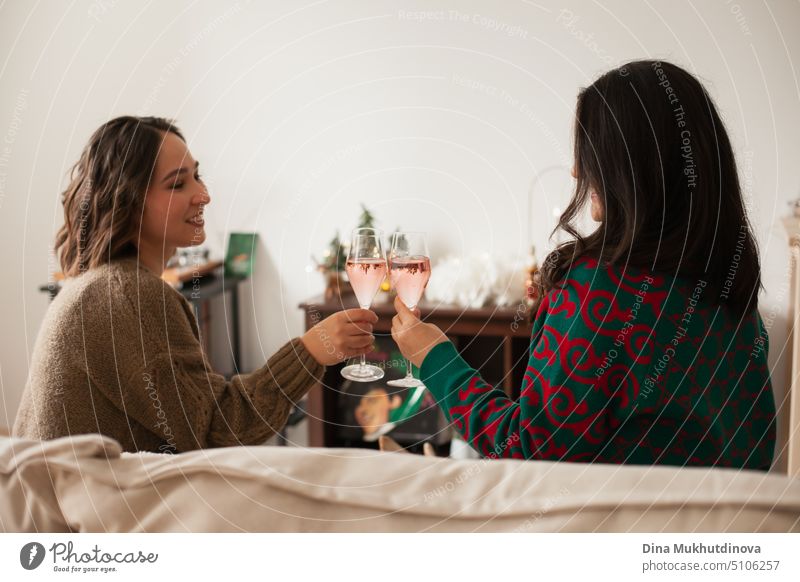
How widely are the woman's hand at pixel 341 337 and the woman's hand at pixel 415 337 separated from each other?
8 cm

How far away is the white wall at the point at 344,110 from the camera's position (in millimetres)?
2100

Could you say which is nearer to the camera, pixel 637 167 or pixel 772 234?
pixel 637 167

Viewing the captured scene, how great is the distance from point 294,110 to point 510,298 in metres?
0.99

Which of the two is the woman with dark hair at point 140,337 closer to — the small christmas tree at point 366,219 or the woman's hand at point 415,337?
the woman's hand at point 415,337

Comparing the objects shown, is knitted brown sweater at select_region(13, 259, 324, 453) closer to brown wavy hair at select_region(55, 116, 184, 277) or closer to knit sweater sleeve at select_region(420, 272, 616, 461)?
brown wavy hair at select_region(55, 116, 184, 277)

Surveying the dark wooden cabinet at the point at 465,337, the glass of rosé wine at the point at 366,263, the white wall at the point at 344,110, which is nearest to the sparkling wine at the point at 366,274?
the glass of rosé wine at the point at 366,263

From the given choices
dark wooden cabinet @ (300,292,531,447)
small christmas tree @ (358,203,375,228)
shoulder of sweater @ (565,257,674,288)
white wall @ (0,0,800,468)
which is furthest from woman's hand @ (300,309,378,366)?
small christmas tree @ (358,203,375,228)

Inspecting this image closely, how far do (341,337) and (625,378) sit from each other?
478 millimetres

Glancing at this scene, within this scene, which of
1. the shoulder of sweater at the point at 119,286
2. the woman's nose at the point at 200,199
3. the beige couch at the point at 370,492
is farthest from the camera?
the woman's nose at the point at 200,199

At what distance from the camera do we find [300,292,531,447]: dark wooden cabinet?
2.44 m
